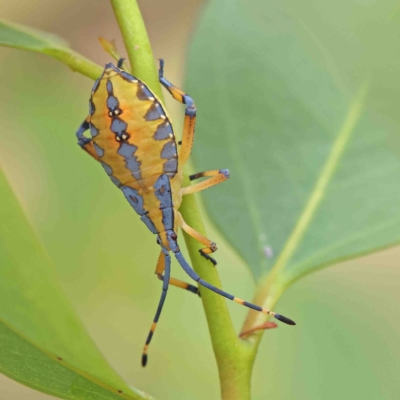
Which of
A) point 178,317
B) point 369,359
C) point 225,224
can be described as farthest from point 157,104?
point 369,359

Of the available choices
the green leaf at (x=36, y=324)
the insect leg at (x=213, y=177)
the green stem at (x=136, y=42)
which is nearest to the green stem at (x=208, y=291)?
the green stem at (x=136, y=42)

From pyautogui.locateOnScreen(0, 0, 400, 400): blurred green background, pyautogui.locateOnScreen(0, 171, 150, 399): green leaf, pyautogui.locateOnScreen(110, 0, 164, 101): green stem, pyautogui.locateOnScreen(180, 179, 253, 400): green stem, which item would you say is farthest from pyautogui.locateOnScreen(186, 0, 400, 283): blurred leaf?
pyautogui.locateOnScreen(0, 0, 400, 400): blurred green background

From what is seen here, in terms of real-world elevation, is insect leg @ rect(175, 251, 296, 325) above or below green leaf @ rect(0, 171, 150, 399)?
above

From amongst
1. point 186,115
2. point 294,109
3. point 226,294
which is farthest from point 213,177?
point 226,294

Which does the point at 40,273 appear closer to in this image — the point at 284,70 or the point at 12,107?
the point at 284,70

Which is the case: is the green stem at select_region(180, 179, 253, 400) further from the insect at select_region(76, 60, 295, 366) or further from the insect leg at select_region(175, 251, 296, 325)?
the insect at select_region(76, 60, 295, 366)

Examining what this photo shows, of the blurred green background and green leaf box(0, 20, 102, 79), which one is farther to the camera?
the blurred green background
